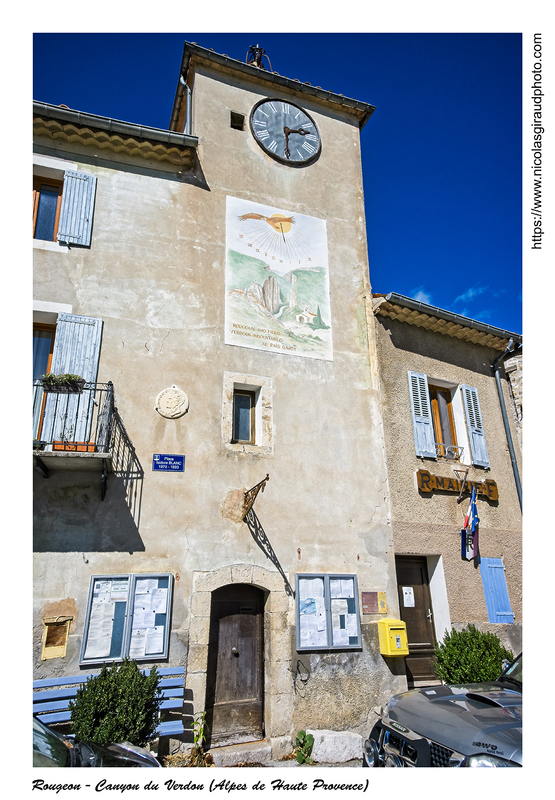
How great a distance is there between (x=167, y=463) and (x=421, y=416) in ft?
15.9

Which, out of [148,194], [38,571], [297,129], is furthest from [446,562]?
[297,129]

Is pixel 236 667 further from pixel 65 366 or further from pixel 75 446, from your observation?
pixel 65 366

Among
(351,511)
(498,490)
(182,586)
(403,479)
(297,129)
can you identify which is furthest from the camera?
(297,129)

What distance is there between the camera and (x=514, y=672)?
518 centimetres

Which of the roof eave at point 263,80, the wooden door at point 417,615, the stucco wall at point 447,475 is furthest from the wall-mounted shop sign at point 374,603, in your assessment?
the roof eave at point 263,80

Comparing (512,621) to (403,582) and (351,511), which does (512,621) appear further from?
(351,511)

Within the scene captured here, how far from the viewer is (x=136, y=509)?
24.0 feet

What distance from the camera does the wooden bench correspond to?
597 cm

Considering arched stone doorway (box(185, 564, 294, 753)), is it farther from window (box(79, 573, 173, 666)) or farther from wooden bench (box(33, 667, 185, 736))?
window (box(79, 573, 173, 666))

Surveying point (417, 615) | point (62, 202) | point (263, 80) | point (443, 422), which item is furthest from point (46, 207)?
point (417, 615)

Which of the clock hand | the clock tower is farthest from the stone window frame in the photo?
the clock hand

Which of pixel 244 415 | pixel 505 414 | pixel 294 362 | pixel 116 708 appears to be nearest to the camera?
pixel 116 708


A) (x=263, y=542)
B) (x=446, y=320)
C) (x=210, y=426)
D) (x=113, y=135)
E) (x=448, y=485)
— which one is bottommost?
(x=263, y=542)

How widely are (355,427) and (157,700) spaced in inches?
200
